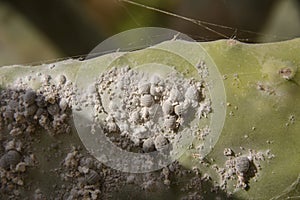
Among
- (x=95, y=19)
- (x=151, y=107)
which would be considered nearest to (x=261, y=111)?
(x=151, y=107)

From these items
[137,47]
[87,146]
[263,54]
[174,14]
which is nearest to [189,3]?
[174,14]

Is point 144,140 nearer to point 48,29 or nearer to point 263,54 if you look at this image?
point 263,54

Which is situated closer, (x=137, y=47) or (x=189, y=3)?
(x=137, y=47)

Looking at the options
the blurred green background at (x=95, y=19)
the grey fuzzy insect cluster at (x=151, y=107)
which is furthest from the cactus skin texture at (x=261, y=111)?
the blurred green background at (x=95, y=19)

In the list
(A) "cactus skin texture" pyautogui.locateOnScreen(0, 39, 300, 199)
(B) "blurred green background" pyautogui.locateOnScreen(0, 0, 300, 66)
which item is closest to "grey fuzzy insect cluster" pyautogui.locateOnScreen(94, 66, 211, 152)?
(A) "cactus skin texture" pyautogui.locateOnScreen(0, 39, 300, 199)

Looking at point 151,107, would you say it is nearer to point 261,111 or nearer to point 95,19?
point 261,111

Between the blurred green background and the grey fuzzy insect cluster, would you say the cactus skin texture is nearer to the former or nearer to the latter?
the grey fuzzy insect cluster
